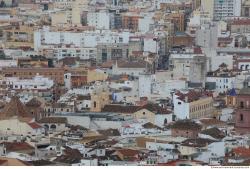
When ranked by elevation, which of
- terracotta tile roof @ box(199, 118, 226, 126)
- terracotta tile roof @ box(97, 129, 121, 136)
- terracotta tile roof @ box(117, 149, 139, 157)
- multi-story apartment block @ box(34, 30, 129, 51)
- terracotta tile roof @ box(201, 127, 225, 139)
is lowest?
terracotta tile roof @ box(199, 118, 226, 126)

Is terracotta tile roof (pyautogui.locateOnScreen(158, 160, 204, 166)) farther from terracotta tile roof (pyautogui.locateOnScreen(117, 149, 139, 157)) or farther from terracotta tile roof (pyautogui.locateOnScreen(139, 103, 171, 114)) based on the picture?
terracotta tile roof (pyautogui.locateOnScreen(139, 103, 171, 114))

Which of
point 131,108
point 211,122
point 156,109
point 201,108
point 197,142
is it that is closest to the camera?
point 197,142

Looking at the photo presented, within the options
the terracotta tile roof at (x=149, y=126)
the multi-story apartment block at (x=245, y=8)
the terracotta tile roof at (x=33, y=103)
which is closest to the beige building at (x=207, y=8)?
the multi-story apartment block at (x=245, y=8)

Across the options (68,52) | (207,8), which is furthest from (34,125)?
(207,8)

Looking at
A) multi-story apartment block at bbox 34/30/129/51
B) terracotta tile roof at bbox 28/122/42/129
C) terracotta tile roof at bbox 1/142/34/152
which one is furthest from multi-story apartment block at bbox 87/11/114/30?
terracotta tile roof at bbox 1/142/34/152

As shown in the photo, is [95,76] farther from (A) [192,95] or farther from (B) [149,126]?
(B) [149,126]

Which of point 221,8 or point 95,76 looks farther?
point 221,8
